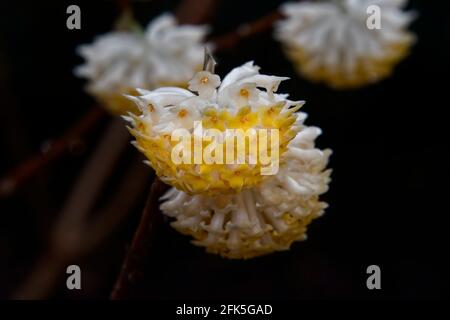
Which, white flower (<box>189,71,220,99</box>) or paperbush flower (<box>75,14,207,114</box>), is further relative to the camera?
paperbush flower (<box>75,14,207,114</box>)

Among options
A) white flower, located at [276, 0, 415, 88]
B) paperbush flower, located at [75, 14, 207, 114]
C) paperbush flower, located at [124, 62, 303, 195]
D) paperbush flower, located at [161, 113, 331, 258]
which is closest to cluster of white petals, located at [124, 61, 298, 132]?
paperbush flower, located at [124, 62, 303, 195]

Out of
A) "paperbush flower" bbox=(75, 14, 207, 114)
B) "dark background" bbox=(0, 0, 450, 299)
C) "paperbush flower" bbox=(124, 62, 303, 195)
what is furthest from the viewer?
"dark background" bbox=(0, 0, 450, 299)

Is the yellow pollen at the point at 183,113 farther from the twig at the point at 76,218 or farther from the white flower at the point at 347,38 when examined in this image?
the twig at the point at 76,218

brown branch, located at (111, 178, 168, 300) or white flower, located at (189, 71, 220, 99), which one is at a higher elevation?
white flower, located at (189, 71, 220, 99)

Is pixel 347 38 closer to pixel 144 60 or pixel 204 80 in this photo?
pixel 144 60

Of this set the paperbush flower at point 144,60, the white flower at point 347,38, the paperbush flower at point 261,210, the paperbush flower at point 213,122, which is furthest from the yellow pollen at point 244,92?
the white flower at point 347,38

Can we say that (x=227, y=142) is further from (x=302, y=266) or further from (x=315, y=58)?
(x=302, y=266)

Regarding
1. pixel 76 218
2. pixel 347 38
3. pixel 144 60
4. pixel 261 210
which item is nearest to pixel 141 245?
pixel 261 210

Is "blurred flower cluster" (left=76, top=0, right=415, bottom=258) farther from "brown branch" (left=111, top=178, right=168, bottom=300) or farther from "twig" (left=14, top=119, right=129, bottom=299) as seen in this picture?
"twig" (left=14, top=119, right=129, bottom=299)
